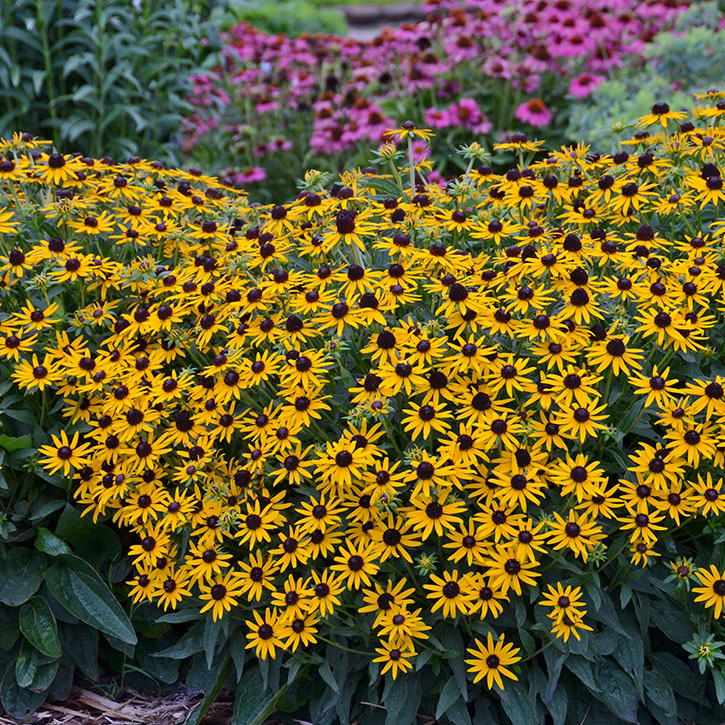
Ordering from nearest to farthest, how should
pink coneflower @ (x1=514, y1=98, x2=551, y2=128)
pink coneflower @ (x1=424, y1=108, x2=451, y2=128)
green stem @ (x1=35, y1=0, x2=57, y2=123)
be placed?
green stem @ (x1=35, y1=0, x2=57, y2=123), pink coneflower @ (x1=424, y1=108, x2=451, y2=128), pink coneflower @ (x1=514, y1=98, x2=551, y2=128)

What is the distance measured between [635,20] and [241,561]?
17.3 feet

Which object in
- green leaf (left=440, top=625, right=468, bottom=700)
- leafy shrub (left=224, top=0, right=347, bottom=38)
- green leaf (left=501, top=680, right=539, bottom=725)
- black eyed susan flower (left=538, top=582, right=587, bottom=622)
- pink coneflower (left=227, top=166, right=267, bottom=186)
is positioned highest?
black eyed susan flower (left=538, top=582, right=587, bottom=622)

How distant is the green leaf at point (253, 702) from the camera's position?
2.21 meters

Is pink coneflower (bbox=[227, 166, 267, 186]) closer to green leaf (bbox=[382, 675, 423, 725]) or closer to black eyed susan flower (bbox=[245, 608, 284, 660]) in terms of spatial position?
black eyed susan flower (bbox=[245, 608, 284, 660])

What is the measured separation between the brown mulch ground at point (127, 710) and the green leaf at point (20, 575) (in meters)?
0.33

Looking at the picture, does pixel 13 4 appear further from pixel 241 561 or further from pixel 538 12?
pixel 241 561

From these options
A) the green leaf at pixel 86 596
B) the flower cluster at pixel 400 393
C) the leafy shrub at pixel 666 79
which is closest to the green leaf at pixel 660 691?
the flower cluster at pixel 400 393

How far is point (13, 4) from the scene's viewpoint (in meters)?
4.62

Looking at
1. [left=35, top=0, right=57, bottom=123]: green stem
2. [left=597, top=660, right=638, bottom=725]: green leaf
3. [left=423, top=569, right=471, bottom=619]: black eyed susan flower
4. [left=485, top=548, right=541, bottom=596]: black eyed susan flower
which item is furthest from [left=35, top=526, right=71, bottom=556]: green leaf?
[left=35, top=0, right=57, bottom=123]: green stem

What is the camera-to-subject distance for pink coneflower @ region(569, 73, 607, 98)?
5316 mm

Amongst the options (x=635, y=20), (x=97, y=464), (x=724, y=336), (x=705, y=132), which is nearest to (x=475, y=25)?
(x=635, y=20)

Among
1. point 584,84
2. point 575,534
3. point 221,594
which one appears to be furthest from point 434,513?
point 584,84

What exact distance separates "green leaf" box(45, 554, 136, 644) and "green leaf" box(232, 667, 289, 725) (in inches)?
12.6

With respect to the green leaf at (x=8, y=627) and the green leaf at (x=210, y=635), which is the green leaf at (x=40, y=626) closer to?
the green leaf at (x=8, y=627)
